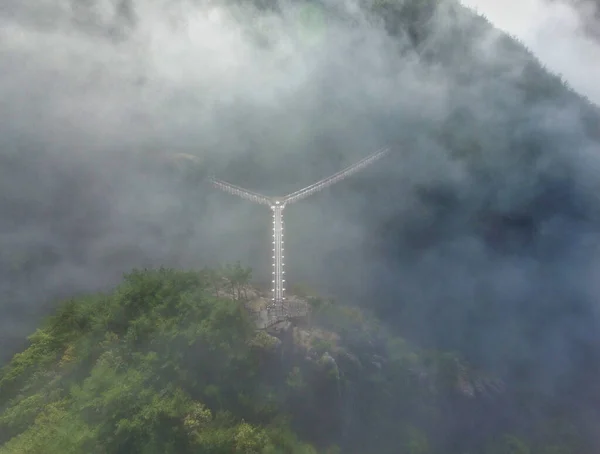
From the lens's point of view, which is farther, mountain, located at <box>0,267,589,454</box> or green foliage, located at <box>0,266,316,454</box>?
mountain, located at <box>0,267,589,454</box>

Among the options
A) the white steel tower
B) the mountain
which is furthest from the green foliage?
the white steel tower

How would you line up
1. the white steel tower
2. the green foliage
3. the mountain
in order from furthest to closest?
the white steel tower → the mountain → the green foliage

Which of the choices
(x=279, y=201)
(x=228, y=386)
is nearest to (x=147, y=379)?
(x=228, y=386)

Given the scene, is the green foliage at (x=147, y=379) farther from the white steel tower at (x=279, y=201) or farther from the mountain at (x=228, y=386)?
the white steel tower at (x=279, y=201)

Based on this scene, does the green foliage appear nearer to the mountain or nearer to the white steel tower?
the mountain

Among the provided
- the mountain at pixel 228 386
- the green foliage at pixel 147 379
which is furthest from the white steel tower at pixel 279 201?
the green foliage at pixel 147 379

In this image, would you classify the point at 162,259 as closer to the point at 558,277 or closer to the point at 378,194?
the point at 378,194

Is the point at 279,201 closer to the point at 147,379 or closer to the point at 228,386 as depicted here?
the point at 228,386
